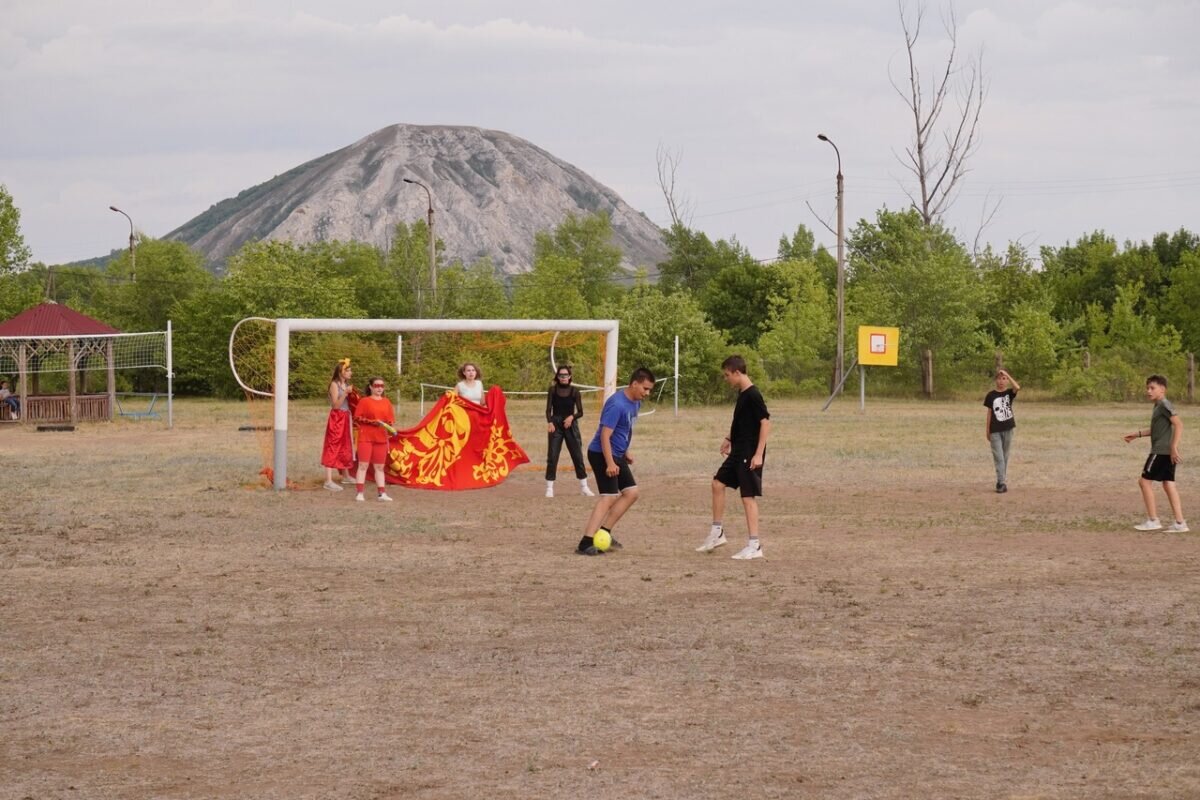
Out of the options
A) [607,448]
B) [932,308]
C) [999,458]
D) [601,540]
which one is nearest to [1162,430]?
[999,458]

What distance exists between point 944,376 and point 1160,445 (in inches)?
1430

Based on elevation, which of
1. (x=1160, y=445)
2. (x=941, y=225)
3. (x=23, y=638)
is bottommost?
(x=23, y=638)

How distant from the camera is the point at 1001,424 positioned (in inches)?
696

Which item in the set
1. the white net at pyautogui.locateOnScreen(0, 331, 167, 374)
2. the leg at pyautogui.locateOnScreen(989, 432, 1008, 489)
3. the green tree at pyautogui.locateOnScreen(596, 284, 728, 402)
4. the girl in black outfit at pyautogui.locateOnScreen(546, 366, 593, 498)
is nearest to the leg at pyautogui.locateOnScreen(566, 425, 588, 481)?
the girl in black outfit at pyautogui.locateOnScreen(546, 366, 593, 498)

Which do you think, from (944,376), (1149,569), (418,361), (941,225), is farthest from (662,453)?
(941,225)

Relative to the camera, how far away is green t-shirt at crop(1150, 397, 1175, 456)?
1338 cm

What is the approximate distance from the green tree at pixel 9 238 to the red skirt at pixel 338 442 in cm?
3538

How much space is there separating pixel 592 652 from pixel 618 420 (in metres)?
4.24

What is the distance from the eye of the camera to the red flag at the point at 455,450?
18641 mm

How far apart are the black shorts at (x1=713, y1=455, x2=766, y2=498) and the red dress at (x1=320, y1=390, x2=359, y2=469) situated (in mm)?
7393

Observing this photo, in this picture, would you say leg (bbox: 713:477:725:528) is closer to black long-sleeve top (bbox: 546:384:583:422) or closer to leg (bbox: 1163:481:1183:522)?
leg (bbox: 1163:481:1183:522)

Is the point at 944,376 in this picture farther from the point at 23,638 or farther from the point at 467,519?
the point at 23,638

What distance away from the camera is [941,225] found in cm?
6359

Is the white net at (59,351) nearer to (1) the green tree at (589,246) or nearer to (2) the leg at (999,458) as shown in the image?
(2) the leg at (999,458)
